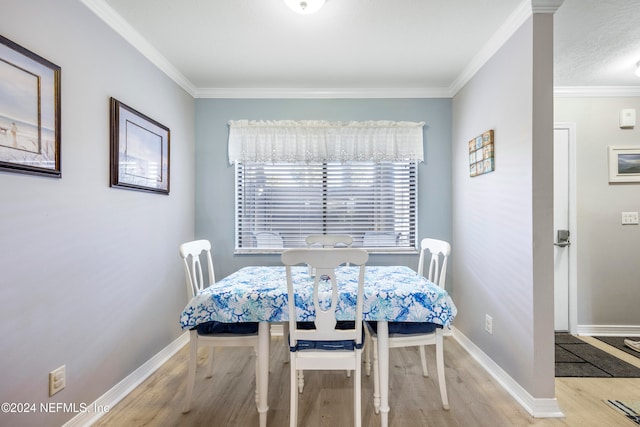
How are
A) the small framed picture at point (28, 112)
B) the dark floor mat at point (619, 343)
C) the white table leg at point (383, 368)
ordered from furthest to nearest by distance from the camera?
the dark floor mat at point (619, 343) → the white table leg at point (383, 368) → the small framed picture at point (28, 112)

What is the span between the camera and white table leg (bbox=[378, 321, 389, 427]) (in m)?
1.67

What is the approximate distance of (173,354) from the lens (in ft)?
8.84

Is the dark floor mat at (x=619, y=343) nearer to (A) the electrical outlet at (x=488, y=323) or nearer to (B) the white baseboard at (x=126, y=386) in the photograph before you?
(A) the electrical outlet at (x=488, y=323)

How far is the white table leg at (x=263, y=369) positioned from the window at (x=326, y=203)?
146 centimetres

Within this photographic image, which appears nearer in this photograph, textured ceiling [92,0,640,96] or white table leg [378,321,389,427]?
white table leg [378,321,389,427]

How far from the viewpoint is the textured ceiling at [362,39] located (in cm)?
193

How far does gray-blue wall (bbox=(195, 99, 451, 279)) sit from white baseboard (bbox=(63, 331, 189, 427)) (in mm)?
808

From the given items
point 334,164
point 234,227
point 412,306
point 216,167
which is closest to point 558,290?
point 412,306

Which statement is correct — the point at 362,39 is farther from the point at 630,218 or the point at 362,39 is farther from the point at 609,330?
the point at 609,330

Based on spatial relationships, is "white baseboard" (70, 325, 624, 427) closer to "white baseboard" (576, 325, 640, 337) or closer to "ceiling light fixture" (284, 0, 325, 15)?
"white baseboard" (576, 325, 640, 337)

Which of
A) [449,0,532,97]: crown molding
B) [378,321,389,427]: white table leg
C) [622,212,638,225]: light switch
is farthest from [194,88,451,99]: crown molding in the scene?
[378,321,389,427]: white table leg

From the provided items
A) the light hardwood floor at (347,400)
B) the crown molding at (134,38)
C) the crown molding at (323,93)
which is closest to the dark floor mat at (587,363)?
the light hardwood floor at (347,400)

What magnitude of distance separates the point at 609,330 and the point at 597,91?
93.9 inches

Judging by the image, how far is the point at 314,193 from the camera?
3.20 m
